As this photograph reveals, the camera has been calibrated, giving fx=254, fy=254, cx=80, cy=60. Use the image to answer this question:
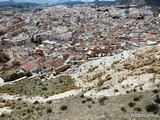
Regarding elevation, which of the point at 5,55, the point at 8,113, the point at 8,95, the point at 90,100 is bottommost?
the point at 5,55

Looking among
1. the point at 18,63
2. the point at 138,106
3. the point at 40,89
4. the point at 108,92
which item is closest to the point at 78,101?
the point at 108,92

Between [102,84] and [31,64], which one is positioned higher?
[102,84]

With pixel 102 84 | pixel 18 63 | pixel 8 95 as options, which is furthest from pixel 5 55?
pixel 102 84

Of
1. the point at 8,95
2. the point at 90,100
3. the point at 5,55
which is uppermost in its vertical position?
the point at 90,100

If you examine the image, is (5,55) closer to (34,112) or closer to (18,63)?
(18,63)

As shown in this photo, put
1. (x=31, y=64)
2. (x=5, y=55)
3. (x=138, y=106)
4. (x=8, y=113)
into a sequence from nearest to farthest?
(x=138, y=106)
(x=8, y=113)
(x=31, y=64)
(x=5, y=55)

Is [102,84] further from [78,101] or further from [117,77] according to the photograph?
[78,101]

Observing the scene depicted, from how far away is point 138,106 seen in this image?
1180 centimetres

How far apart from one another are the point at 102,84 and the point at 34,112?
625 cm

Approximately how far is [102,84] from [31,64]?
35.0 metres

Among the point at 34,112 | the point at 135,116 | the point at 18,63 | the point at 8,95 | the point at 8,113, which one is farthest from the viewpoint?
the point at 18,63

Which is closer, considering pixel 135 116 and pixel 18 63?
pixel 135 116

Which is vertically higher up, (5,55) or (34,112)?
(34,112)

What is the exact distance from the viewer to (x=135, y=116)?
36.1ft
